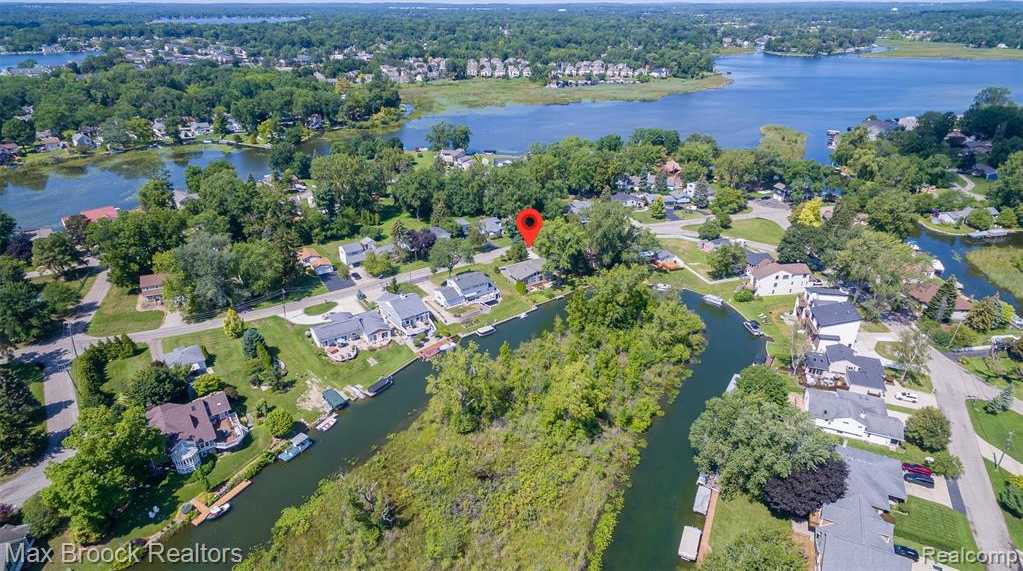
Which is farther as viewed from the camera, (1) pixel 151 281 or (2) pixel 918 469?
(1) pixel 151 281

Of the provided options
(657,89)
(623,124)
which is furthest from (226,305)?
(657,89)

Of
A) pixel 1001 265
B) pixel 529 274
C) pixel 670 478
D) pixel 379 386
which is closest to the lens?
pixel 670 478

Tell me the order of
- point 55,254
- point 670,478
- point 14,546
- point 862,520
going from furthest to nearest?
point 55,254 → point 670,478 → point 862,520 → point 14,546

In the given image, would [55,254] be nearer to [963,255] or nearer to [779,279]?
[779,279]

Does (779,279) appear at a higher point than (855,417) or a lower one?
higher

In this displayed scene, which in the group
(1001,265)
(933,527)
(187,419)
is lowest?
(933,527)

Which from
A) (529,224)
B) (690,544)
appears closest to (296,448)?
(690,544)
